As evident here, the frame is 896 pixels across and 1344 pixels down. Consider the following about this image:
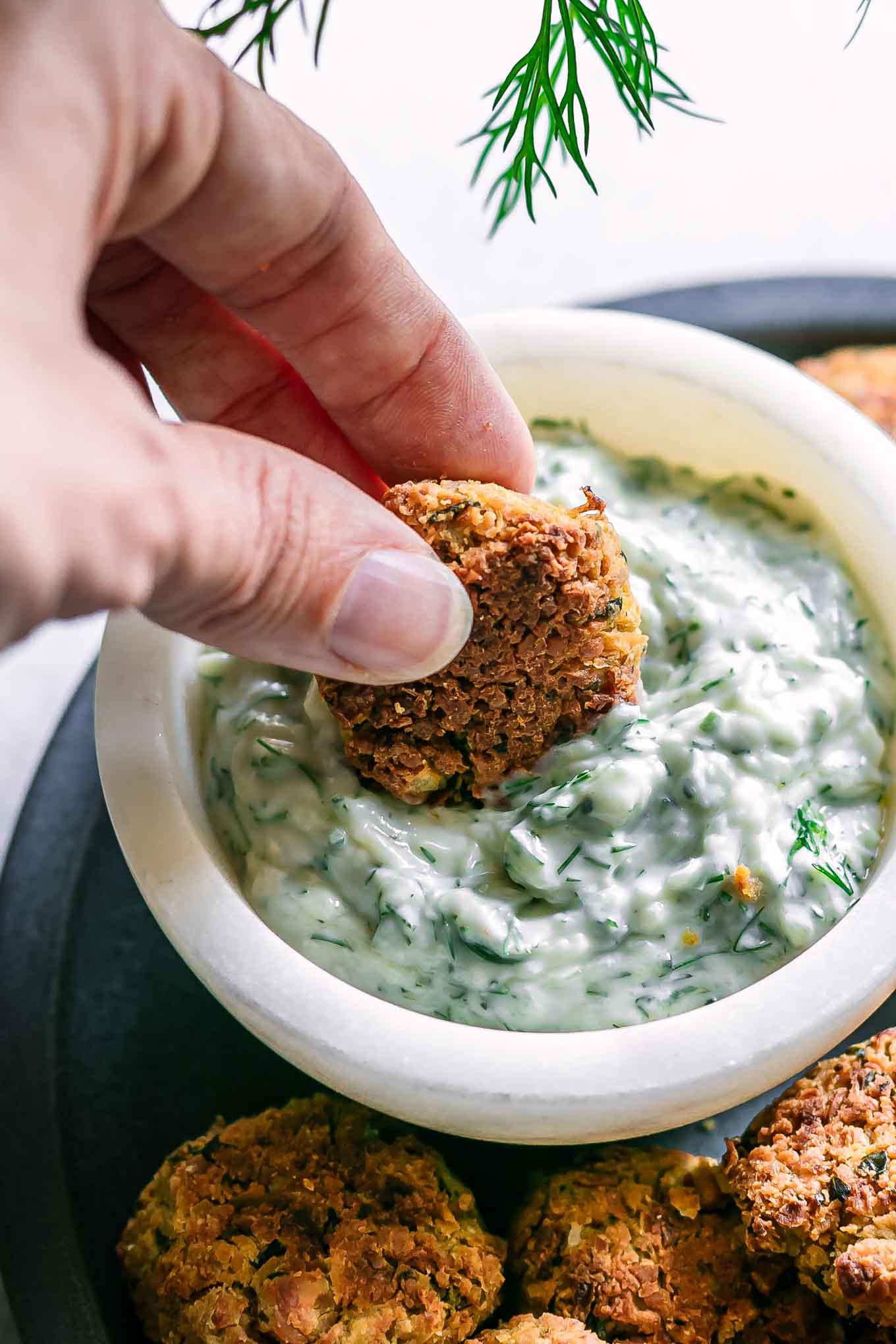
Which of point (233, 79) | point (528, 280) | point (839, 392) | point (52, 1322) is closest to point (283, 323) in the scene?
point (233, 79)

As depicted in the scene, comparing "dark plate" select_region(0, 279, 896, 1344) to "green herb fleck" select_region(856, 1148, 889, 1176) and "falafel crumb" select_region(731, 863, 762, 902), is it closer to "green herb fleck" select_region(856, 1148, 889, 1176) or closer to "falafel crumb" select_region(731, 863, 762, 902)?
"green herb fleck" select_region(856, 1148, 889, 1176)

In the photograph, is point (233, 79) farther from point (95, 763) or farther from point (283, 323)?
point (95, 763)

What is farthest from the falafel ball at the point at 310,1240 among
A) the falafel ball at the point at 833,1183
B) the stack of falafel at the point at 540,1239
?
the falafel ball at the point at 833,1183

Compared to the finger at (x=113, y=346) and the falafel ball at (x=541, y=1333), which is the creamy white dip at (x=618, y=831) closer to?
the falafel ball at (x=541, y=1333)

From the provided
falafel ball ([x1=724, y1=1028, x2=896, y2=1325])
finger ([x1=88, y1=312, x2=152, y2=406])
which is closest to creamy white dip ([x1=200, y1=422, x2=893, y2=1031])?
falafel ball ([x1=724, y1=1028, x2=896, y2=1325])

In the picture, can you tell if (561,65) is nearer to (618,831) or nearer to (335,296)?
(335,296)

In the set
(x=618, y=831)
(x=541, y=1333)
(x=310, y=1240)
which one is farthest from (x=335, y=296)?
(x=541, y=1333)
